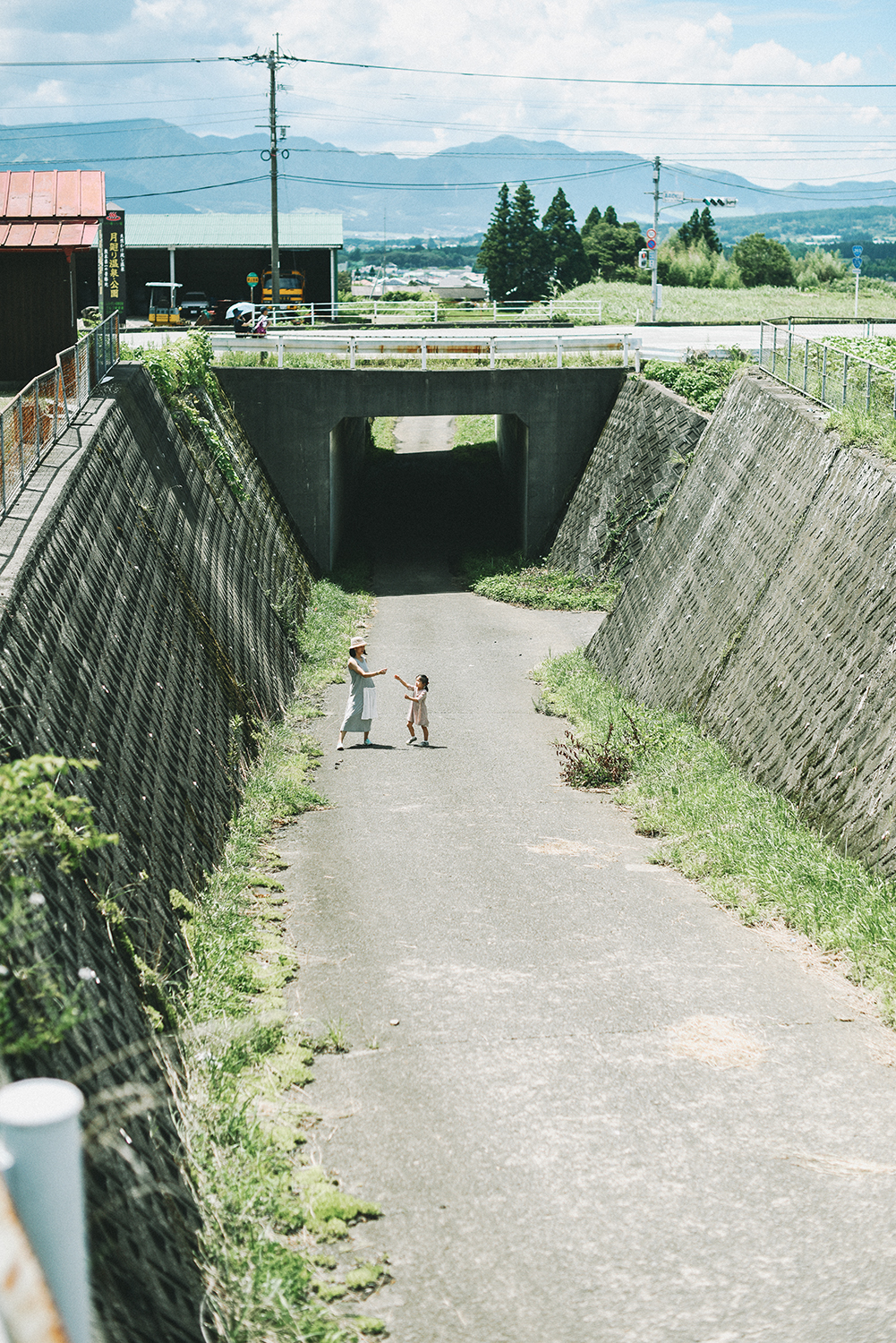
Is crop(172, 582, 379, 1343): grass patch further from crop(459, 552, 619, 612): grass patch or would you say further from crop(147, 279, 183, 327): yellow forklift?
crop(147, 279, 183, 327): yellow forklift

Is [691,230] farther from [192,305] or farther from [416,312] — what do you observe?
[416,312]

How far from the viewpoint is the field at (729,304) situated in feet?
185

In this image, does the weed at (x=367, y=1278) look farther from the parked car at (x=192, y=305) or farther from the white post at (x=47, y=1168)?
the parked car at (x=192, y=305)

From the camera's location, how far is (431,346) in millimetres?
32688

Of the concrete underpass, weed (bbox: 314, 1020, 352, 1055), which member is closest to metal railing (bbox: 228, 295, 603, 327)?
the concrete underpass

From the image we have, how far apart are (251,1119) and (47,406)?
9886mm

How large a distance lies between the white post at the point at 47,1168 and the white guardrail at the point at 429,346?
29762 millimetres

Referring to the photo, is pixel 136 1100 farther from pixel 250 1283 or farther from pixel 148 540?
pixel 148 540

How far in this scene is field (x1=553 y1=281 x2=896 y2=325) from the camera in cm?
5631

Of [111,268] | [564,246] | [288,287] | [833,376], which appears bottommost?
[833,376]

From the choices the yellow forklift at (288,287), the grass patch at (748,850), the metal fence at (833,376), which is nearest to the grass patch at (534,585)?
the metal fence at (833,376)

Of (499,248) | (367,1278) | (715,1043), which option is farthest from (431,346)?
(499,248)

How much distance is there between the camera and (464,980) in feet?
32.0

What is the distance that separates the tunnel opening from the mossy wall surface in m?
12.6
